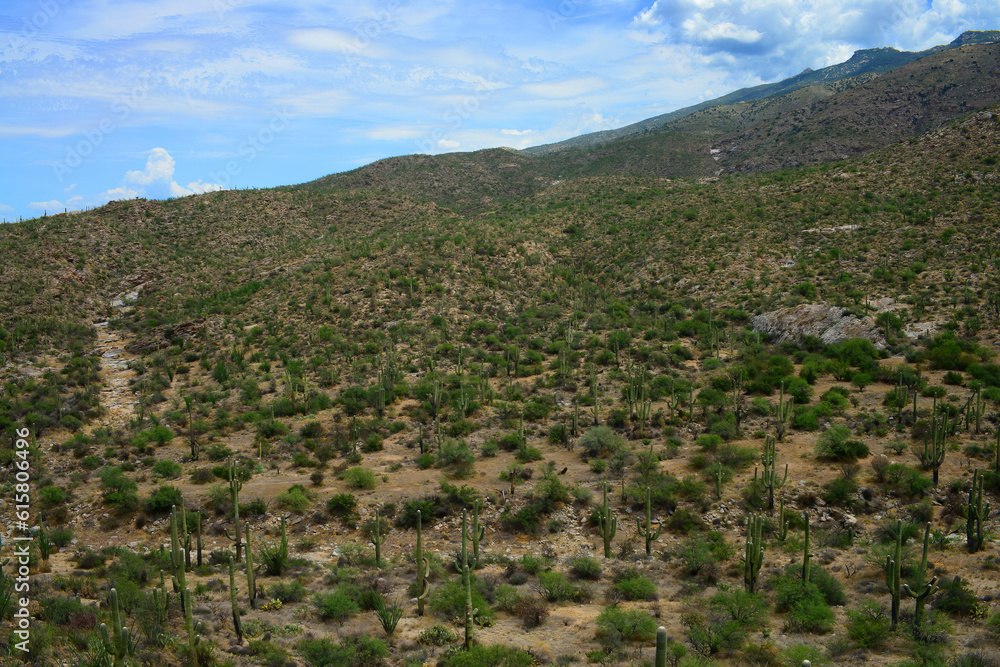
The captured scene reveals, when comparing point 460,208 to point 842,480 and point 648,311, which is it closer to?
point 648,311

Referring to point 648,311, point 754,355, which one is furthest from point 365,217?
point 754,355

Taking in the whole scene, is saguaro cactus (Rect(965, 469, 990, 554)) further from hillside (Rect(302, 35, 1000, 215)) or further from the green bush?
hillside (Rect(302, 35, 1000, 215))

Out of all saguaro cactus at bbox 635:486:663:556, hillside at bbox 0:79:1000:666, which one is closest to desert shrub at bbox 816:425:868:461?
hillside at bbox 0:79:1000:666

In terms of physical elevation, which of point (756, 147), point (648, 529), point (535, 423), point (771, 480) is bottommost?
point (648, 529)

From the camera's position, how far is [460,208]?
76562mm

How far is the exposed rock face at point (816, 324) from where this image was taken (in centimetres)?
2433

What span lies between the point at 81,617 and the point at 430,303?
26.2 m

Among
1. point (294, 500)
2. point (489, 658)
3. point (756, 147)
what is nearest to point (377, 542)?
point (294, 500)

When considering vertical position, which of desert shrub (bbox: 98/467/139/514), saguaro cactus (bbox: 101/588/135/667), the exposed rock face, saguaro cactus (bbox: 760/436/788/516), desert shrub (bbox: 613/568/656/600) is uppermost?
the exposed rock face

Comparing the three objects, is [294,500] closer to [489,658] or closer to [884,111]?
[489,658]

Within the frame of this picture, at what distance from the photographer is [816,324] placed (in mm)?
25922

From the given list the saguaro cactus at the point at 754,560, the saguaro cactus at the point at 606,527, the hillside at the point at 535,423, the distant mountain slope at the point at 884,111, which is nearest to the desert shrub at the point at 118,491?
the hillside at the point at 535,423

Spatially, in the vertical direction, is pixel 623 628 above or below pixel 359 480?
below

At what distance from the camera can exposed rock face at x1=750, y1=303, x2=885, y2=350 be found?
24328mm
